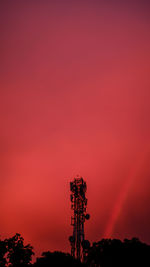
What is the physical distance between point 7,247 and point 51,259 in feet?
30.5

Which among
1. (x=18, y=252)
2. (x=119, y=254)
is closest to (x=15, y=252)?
(x=18, y=252)

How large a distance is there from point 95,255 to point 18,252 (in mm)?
11280

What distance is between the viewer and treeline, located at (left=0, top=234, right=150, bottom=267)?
36594 millimetres

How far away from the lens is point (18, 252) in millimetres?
43250

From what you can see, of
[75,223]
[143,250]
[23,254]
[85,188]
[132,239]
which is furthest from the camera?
[85,188]

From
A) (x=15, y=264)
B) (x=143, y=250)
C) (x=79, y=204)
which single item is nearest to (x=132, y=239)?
(x=143, y=250)

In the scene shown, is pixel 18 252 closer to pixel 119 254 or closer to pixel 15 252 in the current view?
pixel 15 252

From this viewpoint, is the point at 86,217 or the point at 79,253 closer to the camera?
the point at 79,253

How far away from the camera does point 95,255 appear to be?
135 feet

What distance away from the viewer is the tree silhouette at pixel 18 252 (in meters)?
42.5

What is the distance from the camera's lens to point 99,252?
40625mm

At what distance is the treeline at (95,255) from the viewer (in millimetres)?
36594

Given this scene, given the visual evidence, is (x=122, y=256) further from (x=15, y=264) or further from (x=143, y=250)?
(x=15, y=264)

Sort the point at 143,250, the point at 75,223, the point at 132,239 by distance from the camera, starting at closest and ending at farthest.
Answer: the point at 143,250 < the point at 132,239 < the point at 75,223
